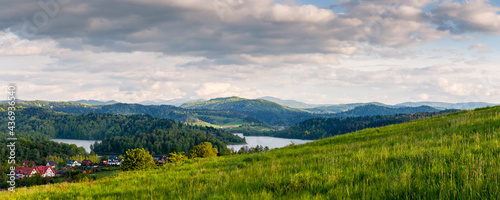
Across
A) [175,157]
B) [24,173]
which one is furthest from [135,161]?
[24,173]

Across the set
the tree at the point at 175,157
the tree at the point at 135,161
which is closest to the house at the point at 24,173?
the tree at the point at 135,161

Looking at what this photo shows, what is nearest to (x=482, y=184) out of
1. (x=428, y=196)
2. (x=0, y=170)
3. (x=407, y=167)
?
(x=428, y=196)

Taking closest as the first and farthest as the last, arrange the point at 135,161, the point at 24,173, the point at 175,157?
the point at 175,157 → the point at 135,161 → the point at 24,173

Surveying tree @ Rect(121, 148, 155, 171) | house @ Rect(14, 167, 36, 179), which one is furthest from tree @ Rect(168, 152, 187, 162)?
house @ Rect(14, 167, 36, 179)

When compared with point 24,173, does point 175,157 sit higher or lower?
higher

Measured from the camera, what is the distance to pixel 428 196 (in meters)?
5.23

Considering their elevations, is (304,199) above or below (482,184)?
below

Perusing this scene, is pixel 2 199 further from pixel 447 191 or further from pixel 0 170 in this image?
pixel 0 170

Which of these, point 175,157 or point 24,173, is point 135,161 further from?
point 24,173

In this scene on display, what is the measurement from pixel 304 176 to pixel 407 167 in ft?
9.32

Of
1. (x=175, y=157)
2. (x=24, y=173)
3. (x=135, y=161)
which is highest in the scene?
(x=175, y=157)

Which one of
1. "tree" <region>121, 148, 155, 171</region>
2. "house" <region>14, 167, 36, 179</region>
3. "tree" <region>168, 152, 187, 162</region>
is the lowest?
"house" <region>14, 167, 36, 179</region>

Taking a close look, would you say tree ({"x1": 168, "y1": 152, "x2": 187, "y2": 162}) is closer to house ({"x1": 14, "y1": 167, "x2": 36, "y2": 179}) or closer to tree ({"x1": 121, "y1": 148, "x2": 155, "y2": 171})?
tree ({"x1": 121, "y1": 148, "x2": 155, "y2": 171})

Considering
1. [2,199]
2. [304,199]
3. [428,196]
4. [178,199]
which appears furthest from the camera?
[2,199]
